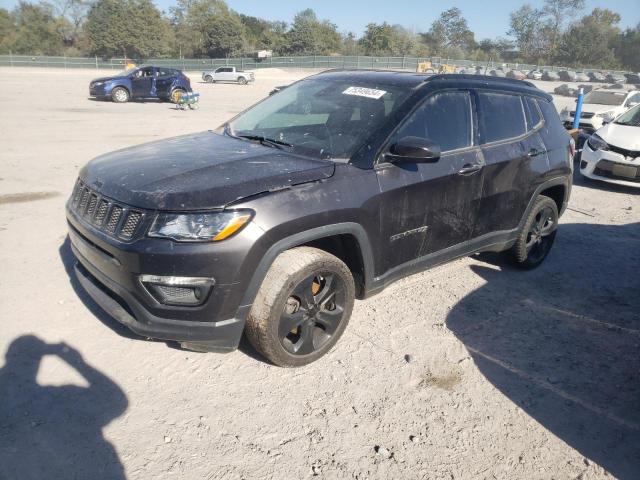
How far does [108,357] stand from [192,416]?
80 centimetres

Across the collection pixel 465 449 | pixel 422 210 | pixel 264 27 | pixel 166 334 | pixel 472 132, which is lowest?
pixel 465 449

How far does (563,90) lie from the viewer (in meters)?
30.5

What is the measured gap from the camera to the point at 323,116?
375 cm

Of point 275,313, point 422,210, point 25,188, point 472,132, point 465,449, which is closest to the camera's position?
point 465,449

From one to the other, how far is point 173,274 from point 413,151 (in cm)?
167

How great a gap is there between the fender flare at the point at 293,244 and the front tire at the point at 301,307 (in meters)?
0.09

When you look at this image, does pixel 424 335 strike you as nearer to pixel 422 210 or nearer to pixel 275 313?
pixel 422 210

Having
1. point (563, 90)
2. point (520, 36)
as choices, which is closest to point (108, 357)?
point (563, 90)

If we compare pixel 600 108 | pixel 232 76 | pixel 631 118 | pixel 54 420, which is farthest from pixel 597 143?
pixel 232 76

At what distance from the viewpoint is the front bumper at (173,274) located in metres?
2.59

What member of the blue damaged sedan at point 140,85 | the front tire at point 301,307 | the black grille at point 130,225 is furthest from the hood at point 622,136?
the blue damaged sedan at point 140,85

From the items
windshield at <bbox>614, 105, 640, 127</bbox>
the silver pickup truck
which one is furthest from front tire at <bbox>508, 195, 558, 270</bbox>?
the silver pickup truck

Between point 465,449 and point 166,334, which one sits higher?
point 166,334

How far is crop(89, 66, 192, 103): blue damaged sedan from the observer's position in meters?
20.2
